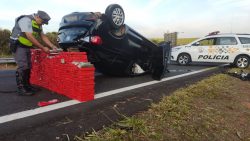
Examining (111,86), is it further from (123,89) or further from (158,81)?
(158,81)

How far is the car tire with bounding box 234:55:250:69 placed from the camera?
13.2 metres

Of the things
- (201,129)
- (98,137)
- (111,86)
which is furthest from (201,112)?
(111,86)

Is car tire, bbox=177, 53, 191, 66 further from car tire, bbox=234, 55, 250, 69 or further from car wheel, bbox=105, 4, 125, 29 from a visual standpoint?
car wheel, bbox=105, 4, 125, 29

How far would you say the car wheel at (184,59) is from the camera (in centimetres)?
1487

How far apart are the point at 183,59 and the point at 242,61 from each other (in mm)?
3140

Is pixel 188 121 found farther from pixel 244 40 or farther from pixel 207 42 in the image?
pixel 207 42

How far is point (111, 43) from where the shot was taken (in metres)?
6.37

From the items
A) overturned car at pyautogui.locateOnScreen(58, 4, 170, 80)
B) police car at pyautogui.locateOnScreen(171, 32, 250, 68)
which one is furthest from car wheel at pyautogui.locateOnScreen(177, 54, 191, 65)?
overturned car at pyautogui.locateOnScreen(58, 4, 170, 80)

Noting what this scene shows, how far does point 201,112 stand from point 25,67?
3.36 metres

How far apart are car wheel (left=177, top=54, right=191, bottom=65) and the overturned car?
303 inches

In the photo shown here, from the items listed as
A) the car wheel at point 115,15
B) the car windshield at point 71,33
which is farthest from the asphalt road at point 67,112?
the car wheel at point 115,15

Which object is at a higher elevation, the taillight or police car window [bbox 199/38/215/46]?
police car window [bbox 199/38/215/46]

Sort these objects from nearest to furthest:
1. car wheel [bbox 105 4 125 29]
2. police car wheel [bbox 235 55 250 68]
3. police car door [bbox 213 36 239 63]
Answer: car wheel [bbox 105 4 125 29] < police car wheel [bbox 235 55 250 68] < police car door [bbox 213 36 239 63]

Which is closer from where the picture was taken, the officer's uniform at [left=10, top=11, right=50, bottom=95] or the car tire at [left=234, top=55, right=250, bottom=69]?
the officer's uniform at [left=10, top=11, right=50, bottom=95]
